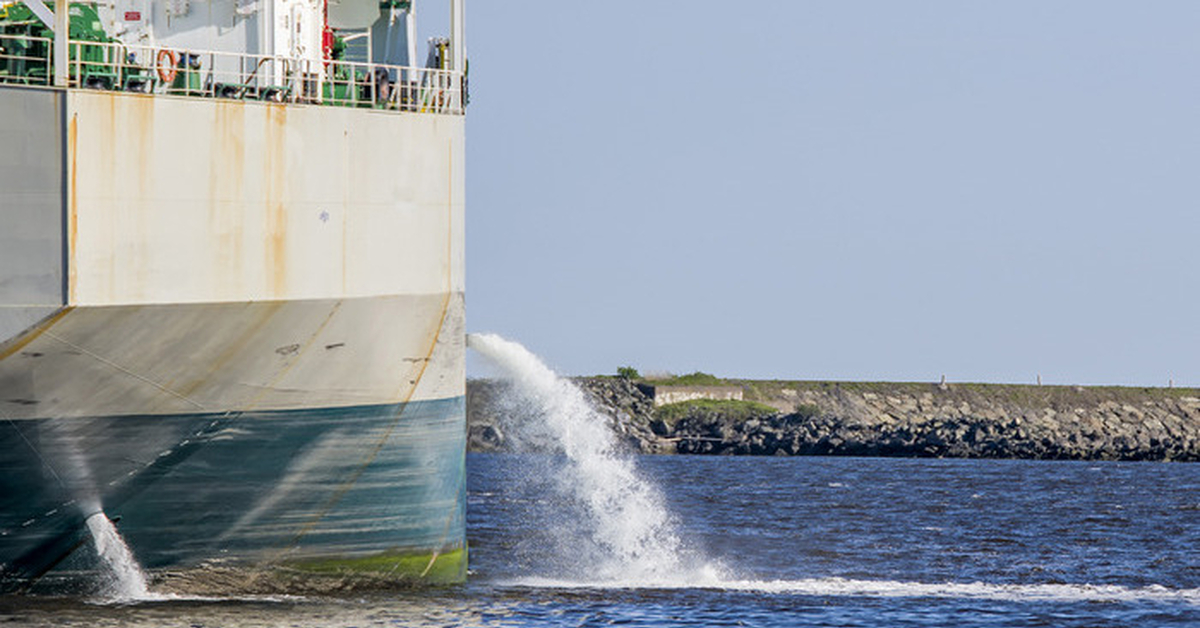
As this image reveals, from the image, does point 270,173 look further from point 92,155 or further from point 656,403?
point 656,403

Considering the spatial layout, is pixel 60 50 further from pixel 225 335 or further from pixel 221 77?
pixel 225 335

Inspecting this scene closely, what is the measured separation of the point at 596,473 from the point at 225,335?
14.7 meters

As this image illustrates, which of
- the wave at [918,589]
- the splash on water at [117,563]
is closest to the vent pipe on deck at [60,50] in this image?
the splash on water at [117,563]

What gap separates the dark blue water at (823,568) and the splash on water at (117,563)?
43 centimetres

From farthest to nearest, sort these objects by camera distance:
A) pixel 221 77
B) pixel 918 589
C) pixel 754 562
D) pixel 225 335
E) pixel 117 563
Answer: pixel 754 562, pixel 918 589, pixel 221 77, pixel 117 563, pixel 225 335

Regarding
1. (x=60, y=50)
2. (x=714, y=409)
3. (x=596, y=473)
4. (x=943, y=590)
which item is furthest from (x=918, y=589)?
(x=714, y=409)

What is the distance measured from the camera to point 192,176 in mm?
19250

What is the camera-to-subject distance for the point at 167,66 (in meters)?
20.1

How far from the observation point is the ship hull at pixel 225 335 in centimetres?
1847

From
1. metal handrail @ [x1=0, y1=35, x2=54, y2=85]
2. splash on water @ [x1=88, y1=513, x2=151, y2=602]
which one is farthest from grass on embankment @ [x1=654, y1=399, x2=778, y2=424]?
metal handrail @ [x1=0, y1=35, x2=54, y2=85]

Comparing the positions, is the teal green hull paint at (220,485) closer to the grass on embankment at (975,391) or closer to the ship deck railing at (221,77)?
the ship deck railing at (221,77)

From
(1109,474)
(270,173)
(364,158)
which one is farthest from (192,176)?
(1109,474)

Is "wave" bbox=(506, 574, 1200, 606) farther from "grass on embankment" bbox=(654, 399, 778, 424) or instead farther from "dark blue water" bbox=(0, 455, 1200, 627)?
"grass on embankment" bbox=(654, 399, 778, 424)

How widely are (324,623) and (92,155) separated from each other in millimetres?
5767
